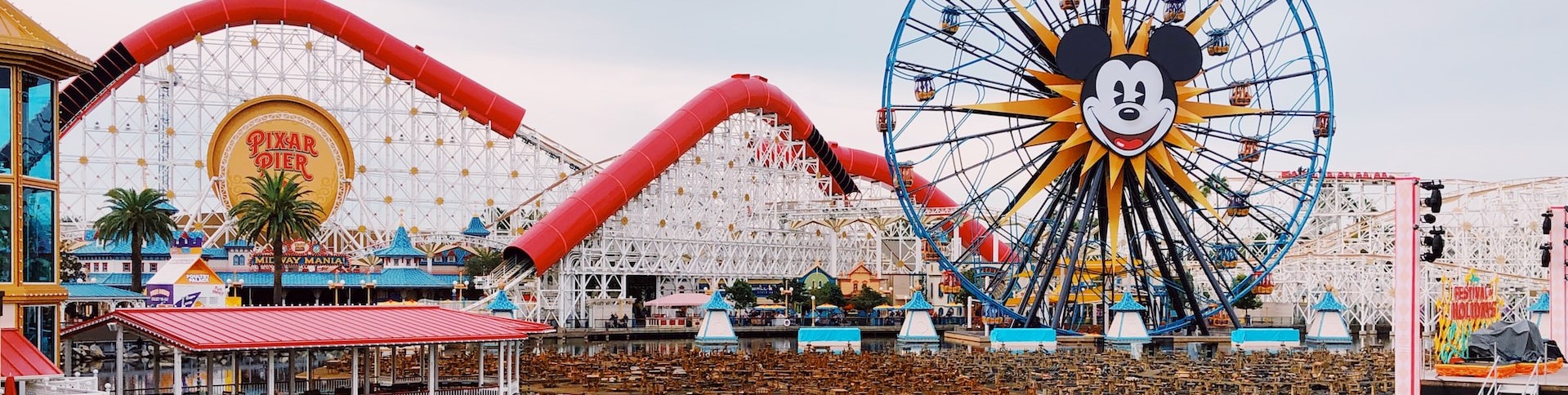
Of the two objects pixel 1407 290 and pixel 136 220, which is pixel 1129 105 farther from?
pixel 136 220

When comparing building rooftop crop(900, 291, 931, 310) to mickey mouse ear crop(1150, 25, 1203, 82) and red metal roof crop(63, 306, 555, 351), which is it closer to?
mickey mouse ear crop(1150, 25, 1203, 82)

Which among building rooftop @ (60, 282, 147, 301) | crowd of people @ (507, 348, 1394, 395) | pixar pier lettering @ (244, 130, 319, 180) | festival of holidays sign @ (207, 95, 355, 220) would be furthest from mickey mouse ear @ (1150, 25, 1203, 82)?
pixar pier lettering @ (244, 130, 319, 180)

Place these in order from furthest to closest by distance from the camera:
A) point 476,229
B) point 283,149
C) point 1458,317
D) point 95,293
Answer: point 476,229 < point 283,149 < point 95,293 < point 1458,317

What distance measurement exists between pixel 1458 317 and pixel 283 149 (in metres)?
50.9

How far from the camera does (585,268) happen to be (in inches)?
2739

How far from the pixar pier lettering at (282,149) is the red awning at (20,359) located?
1860 inches

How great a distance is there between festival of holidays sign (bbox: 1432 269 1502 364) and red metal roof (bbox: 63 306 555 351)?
55.9 ft

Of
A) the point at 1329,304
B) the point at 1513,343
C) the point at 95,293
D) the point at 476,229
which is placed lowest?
the point at 1329,304

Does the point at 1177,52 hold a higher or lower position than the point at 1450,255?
higher

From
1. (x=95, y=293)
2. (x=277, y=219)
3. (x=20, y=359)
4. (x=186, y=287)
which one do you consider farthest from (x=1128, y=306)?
(x=20, y=359)

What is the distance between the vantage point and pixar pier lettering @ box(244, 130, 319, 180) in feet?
224

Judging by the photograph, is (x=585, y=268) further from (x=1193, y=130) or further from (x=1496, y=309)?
(x=1496, y=309)

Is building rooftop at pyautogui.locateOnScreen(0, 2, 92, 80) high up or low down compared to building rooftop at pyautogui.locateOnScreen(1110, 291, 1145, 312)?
up

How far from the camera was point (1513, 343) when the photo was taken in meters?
30.8
